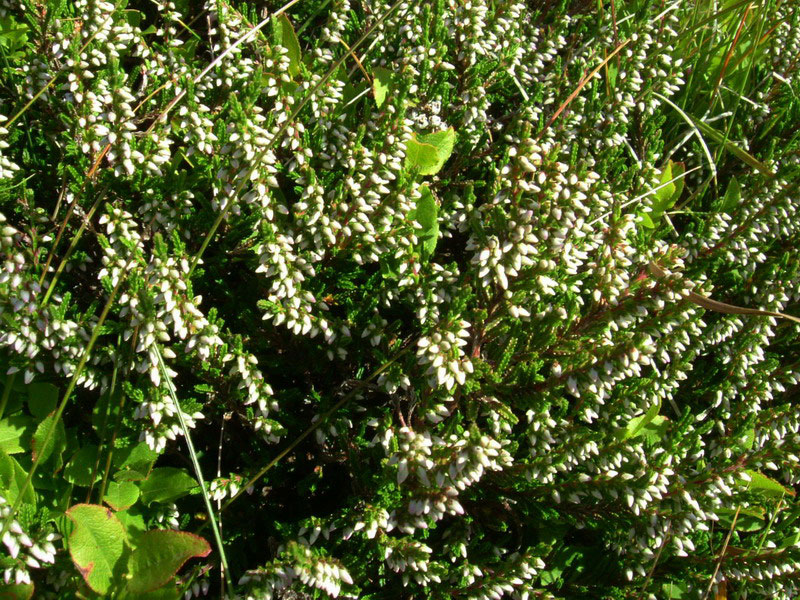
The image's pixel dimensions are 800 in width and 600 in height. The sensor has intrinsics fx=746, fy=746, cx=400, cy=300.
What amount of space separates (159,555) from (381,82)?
178 cm

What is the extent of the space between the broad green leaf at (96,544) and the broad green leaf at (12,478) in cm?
21

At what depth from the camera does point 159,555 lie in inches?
88.3

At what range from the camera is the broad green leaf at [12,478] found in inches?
90.8

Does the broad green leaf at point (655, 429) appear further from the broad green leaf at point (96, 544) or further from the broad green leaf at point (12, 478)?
the broad green leaf at point (12, 478)

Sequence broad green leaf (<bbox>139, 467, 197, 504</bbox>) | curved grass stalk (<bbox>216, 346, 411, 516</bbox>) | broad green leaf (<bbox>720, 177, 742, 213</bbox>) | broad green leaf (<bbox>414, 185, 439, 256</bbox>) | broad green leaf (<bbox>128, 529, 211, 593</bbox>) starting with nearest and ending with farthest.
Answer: broad green leaf (<bbox>128, 529, 211, 593</bbox>) < curved grass stalk (<bbox>216, 346, 411, 516</bbox>) < broad green leaf (<bbox>139, 467, 197, 504</bbox>) < broad green leaf (<bbox>414, 185, 439, 256</bbox>) < broad green leaf (<bbox>720, 177, 742, 213</bbox>)

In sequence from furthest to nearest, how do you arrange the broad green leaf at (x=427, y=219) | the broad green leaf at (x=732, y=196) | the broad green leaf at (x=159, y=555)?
1. the broad green leaf at (x=732, y=196)
2. the broad green leaf at (x=427, y=219)
3. the broad green leaf at (x=159, y=555)

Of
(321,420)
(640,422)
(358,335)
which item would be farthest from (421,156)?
(640,422)

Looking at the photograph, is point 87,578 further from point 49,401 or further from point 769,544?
point 769,544

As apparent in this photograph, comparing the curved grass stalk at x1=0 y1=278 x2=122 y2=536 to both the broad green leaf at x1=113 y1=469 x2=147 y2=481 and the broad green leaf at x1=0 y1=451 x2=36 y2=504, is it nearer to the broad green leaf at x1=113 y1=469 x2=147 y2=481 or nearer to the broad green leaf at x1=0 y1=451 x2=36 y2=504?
the broad green leaf at x1=0 y1=451 x2=36 y2=504

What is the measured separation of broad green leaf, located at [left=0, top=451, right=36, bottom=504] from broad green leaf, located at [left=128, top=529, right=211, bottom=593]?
15.3 inches

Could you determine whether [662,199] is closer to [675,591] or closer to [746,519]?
[746,519]

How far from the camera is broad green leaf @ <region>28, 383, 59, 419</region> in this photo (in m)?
2.42

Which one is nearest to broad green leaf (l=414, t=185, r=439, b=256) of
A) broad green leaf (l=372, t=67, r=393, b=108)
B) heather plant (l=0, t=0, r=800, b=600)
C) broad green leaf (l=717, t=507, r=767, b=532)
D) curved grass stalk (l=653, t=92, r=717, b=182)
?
heather plant (l=0, t=0, r=800, b=600)

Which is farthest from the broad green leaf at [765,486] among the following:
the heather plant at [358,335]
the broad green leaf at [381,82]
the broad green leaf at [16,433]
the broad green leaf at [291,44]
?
the broad green leaf at [16,433]
